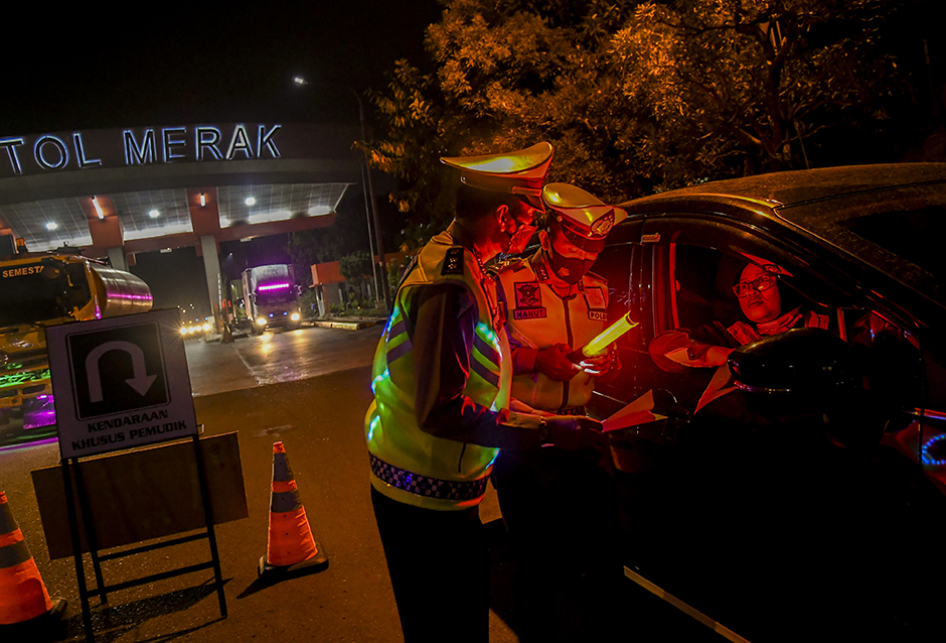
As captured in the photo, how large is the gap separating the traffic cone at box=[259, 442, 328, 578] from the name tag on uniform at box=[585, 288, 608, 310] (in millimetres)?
2267

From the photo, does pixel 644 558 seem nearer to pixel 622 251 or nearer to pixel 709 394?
pixel 709 394

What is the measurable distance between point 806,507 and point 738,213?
3.34 feet

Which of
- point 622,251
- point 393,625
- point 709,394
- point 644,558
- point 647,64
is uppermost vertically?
point 647,64

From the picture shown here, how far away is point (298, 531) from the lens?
174 inches

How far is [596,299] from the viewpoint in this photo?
130 inches

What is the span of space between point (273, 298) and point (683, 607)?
3670 cm

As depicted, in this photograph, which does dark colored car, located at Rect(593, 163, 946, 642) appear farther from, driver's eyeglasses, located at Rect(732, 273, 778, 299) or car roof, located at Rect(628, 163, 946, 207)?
driver's eyeglasses, located at Rect(732, 273, 778, 299)

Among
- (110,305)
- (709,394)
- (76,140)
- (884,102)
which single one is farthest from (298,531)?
(76,140)

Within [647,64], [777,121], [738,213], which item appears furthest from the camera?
[647,64]

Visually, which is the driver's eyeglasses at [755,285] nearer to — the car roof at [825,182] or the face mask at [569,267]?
the car roof at [825,182]

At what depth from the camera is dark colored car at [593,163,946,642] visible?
69.9 inches

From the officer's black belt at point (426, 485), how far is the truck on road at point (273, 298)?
3608 cm

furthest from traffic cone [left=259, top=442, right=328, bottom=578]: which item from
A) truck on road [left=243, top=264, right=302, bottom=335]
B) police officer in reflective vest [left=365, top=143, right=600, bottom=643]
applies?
truck on road [left=243, top=264, right=302, bottom=335]

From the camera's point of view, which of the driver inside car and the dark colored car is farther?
the driver inside car
